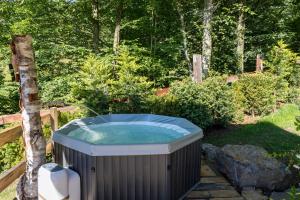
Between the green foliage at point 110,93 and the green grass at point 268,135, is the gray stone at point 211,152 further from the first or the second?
the green foliage at point 110,93

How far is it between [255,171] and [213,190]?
58cm

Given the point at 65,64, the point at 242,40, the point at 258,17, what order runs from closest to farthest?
the point at 65,64 → the point at 242,40 → the point at 258,17

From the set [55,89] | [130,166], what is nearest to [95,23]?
[55,89]

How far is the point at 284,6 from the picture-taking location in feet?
43.5

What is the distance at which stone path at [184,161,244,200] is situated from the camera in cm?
380

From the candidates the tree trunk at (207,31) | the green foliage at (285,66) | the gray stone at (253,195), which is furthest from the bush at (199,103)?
the tree trunk at (207,31)

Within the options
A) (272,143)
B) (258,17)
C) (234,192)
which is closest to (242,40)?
(258,17)

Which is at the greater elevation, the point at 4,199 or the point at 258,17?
the point at 258,17

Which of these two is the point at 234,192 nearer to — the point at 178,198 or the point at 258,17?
the point at 178,198

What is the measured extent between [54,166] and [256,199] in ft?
6.94

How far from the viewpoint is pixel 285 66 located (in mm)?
9641

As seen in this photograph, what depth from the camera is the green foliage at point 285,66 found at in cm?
961

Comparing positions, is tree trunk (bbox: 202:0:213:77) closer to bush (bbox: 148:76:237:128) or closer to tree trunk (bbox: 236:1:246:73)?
tree trunk (bbox: 236:1:246:73)

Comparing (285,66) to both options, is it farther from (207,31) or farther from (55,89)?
(55,89)
